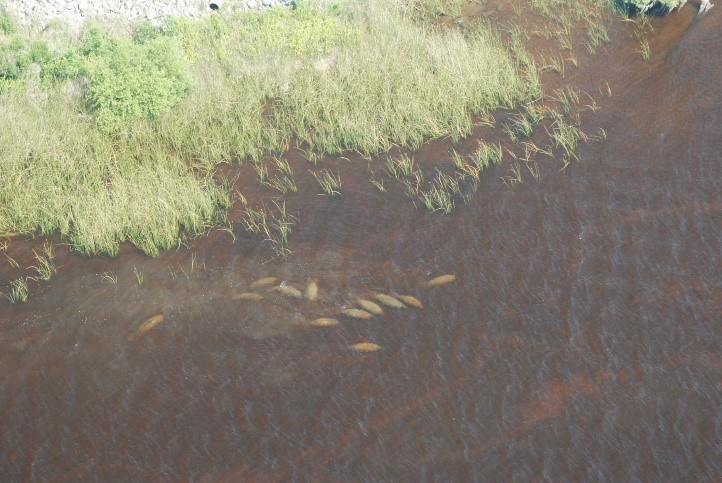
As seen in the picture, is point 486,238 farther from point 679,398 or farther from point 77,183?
point 77,183

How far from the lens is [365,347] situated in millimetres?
7086

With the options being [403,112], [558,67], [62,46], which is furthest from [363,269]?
[62,46]

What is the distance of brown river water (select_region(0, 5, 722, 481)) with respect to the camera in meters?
6.08

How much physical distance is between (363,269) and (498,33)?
6.20 metres

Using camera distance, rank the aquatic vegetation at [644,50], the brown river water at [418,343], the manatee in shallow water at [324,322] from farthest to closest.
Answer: the aquatic vegetation at [644,50] < the manatee in shallow water at [324,322] < the brown river water at [418,343]

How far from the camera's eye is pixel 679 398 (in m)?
6.12

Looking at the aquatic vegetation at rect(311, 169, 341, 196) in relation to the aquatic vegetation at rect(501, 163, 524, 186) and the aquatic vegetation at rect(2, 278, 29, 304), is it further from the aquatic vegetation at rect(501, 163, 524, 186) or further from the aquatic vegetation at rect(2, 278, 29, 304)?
the aquatic vegetation at rect(2, 278, 29, 304)

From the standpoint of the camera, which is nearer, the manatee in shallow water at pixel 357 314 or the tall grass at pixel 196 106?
the manatee in shallow water at pixel 357 314

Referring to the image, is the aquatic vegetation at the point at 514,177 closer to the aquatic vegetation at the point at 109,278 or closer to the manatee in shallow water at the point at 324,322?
the manatee in shallow water at the point at 324,322

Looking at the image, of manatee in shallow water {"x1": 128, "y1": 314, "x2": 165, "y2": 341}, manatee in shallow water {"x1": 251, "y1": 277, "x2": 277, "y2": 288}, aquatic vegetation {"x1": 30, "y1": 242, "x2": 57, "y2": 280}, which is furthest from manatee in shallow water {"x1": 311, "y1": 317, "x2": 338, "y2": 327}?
aquatic vegetation {"x1": 30, "y1": 242, "x2": 57, "y2": 280}

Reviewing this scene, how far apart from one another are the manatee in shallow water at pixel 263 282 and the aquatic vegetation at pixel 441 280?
165 centimetres

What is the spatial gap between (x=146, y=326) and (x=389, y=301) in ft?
8.11

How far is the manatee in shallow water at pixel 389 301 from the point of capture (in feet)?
24.6

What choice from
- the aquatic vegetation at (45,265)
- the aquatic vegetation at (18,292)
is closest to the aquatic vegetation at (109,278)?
the aquatic vegetation at (45,265)
